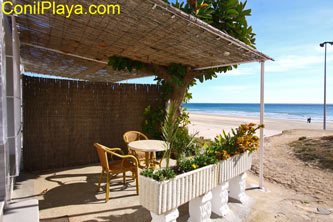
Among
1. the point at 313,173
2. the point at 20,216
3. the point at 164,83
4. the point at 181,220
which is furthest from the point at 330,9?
the point at 20,216

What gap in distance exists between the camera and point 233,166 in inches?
106

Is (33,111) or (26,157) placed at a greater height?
(33,111)

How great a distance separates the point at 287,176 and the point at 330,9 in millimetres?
4376

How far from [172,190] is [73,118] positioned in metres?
3.26

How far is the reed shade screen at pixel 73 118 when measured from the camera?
388cm

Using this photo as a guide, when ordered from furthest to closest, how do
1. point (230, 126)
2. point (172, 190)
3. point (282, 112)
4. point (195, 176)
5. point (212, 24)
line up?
point (282, 112) < point (230, 126) < point (212, 24) < point (195, 176) < point (172, 190)

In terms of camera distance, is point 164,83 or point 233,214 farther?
point 164,83

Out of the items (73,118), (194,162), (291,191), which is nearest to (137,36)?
(194,162)

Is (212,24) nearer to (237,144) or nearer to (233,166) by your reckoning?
(237,144)

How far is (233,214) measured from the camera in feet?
8.51

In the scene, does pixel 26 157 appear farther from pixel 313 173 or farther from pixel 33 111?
pixel 313 173

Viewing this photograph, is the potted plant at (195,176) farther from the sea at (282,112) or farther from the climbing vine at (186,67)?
the sea at (282,112)

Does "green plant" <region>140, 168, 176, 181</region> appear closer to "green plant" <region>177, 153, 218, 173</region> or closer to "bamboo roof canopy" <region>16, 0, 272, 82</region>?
"green plant" <region>177, 153, 218, 173</region>

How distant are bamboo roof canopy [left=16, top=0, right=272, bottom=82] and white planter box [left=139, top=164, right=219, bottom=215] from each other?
5.69 ft
